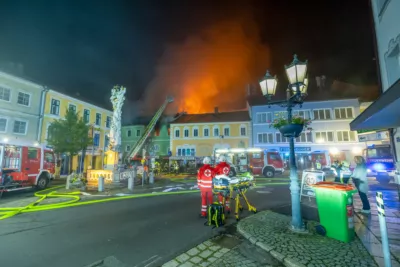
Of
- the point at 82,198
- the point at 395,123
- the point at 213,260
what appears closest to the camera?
the point at 213,260

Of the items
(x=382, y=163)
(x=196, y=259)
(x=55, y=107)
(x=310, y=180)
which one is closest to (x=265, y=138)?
(x=382, y=163)

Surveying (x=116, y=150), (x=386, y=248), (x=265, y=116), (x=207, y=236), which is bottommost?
(x=207, y=236)

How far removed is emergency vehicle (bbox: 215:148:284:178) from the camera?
20203 mm

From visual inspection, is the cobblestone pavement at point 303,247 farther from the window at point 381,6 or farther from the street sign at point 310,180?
the window at point 381,6

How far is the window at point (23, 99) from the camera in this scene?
803 inches

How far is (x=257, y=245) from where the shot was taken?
422 centimetres

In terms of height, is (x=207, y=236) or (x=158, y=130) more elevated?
(x=158, y=130)

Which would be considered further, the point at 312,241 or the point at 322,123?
the point at 322,123

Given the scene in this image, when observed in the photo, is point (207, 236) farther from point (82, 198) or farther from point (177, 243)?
point (82, 198)

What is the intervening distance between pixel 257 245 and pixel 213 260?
1.15 metres

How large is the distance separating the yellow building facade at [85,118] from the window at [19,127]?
163 cm

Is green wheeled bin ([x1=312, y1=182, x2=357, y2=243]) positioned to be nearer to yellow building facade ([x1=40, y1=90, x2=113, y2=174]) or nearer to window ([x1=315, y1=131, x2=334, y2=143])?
yellow building facade ([x1=40, y1=90, x2=113, y2=174])

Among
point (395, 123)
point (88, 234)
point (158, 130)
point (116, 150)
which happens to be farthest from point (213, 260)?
point (158, 130)

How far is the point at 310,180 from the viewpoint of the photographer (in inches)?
361
